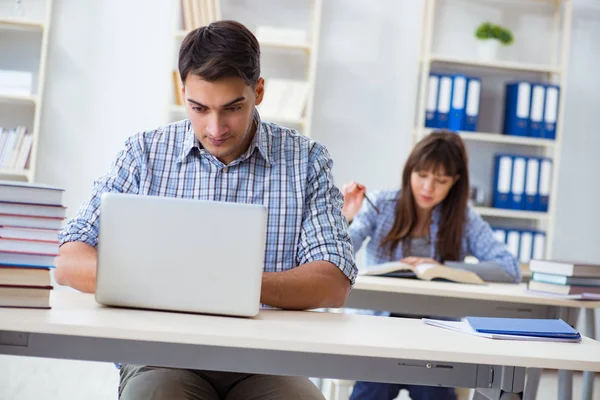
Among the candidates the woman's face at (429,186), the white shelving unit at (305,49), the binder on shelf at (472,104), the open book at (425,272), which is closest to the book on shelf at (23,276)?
the open book at (425,272)

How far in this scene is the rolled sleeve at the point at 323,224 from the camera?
175 centimetres

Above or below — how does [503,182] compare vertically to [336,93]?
below

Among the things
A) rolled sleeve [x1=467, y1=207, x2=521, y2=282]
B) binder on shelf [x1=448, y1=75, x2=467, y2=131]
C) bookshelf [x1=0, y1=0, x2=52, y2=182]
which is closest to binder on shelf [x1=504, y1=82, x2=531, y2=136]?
binder on shelf [x1=448, y1=75, x2=467, y2=131]

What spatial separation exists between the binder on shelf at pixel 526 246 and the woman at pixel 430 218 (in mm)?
1220

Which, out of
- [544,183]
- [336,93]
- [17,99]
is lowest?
[544,183]

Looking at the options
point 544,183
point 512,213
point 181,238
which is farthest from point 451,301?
point 544,183

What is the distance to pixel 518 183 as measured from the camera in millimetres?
4395

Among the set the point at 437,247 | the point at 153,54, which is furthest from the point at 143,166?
the point at 153,54

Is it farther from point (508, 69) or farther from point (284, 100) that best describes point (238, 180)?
point (508, 69)

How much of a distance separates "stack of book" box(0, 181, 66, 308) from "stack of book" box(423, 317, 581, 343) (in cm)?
73

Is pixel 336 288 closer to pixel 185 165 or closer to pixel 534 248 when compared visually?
pixel 185 165

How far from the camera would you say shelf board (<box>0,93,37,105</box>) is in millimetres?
4117

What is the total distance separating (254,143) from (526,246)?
2.90m

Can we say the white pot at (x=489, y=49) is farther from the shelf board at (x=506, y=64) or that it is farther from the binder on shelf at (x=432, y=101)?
the binder on shelf at (x=432, y=101)
